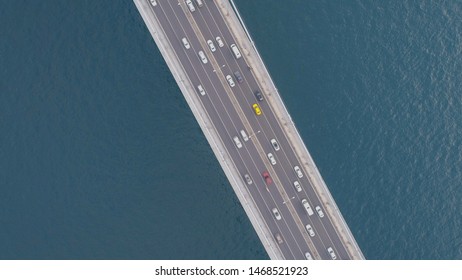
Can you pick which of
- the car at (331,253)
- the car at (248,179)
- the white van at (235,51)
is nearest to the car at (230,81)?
the white van at (235,51)

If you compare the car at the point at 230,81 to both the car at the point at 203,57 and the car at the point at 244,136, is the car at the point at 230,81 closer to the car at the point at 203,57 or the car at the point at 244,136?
the car at the point at 203,57

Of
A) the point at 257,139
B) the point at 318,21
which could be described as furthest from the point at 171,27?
the point at 318,21

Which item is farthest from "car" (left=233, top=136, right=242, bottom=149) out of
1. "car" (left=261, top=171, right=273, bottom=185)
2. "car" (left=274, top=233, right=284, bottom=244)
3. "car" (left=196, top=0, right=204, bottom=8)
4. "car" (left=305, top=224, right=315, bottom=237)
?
"car" (left=196, top=0, right=204, bottom=8)

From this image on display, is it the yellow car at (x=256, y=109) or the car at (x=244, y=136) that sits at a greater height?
the yellow car at (x=256, y=109)

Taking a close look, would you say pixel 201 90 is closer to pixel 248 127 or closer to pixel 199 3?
pixel 248 127

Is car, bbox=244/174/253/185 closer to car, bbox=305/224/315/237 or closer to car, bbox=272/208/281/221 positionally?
car, bbox=272/208/281/221
